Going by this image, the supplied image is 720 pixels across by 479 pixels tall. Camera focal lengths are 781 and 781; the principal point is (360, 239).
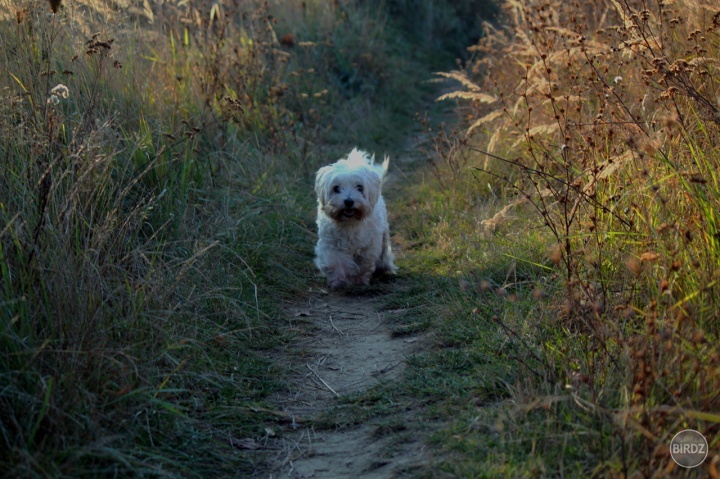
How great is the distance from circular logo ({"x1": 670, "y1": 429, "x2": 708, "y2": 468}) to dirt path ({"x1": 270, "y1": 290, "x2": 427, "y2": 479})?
34.3 inches

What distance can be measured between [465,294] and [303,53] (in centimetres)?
799

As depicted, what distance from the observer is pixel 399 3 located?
58.0ft

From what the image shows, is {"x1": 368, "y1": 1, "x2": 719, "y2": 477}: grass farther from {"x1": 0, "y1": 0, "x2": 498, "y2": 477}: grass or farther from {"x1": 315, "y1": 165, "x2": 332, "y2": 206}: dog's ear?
{"x1": 315, "y1": 165, "x2": 332, "y2": 206}: dog's ear

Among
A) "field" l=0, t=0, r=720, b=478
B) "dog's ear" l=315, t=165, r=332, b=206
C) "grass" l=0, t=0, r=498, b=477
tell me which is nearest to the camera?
"field" l=0, t=0, r=720, b=478

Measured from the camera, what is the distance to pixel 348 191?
5738mm

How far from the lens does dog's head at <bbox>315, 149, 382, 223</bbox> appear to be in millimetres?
5699

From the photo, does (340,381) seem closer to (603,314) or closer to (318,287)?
(603,314)

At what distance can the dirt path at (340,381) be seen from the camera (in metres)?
2.91

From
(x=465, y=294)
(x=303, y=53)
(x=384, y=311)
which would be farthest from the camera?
(x=303, y=53)

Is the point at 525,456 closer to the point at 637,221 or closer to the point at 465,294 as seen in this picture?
the point at 637,221

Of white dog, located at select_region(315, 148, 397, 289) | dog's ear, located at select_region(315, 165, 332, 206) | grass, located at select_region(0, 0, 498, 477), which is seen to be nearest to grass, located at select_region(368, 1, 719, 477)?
white dog, located at select_region(315, 148, 397, 289)

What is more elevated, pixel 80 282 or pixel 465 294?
pixel 80 282

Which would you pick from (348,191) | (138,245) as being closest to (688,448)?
(138,245)

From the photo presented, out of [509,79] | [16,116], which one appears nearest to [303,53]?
[509,79]
